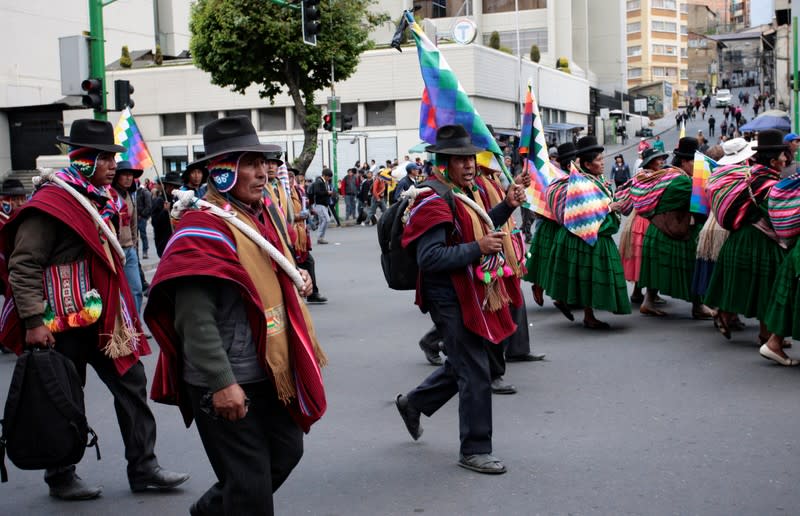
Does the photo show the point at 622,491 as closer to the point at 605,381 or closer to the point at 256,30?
the point at 605,381

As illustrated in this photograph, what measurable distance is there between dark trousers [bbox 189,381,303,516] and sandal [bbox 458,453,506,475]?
5.90ft

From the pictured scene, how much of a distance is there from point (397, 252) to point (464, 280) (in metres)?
0.63

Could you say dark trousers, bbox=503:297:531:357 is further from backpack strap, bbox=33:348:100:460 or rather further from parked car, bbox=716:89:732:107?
parked car, bbox=716:89:732:107

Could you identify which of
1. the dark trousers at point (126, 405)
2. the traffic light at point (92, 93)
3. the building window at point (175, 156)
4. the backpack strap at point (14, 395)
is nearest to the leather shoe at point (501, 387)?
the dark trousers at point (126, 405)

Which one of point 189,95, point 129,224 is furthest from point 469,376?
point 189,95

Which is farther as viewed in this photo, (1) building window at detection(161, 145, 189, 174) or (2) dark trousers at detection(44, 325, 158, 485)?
(1) building window at detection(161, 145, 189, 174)

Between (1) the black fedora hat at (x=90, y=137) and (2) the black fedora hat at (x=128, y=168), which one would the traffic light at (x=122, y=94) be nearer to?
(2) the black fedora hat at (x=128, y=168)

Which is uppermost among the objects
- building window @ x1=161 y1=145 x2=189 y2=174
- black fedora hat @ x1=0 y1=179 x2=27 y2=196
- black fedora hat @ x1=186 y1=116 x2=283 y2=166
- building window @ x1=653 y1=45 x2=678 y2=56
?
building window @ x1=653 y1=45 x2=678 y2=56

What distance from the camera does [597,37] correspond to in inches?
2982

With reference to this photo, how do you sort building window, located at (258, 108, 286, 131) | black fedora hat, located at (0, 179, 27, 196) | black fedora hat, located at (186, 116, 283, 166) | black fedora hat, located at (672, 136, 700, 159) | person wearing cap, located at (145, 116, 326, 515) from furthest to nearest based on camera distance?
1. building window, located at (258, 108, 286, 131)
2. black fedora hat, located at (0, 179, 27, 196)
3. black fedora hat, located at (672, 136, 700, 159)
4. black fedora hat, located at (186, 116, 283, 166)
5. person wearing cap, located at (145, 116, 326, 515)

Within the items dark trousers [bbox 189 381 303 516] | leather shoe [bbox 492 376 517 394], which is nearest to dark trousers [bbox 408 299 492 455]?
dark trousers [bbox 189 381 303 516]

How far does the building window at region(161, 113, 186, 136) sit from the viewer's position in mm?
47406

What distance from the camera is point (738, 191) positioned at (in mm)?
8242

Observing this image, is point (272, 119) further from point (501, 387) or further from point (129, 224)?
point (501, 387)
